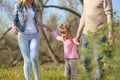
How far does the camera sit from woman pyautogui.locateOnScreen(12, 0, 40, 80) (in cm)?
695

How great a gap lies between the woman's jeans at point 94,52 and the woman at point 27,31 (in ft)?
2.78

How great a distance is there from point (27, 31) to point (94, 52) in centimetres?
131

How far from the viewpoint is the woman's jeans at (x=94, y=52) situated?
600 cm

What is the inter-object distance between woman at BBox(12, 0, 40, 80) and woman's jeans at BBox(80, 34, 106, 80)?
85 cm

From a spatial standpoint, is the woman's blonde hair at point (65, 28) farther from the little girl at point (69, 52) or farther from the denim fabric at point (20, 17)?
the denim fabric at point (20, 17)

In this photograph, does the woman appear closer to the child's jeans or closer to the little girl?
the little girl

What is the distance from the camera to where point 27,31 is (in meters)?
6.95

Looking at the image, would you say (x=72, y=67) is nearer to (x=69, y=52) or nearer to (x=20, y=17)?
(x=69, y=52)

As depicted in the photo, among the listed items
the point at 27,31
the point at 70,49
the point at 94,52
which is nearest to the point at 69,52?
the point at 70,49

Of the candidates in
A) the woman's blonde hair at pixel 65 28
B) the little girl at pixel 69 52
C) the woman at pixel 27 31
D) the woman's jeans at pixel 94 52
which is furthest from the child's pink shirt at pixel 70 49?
the woman's jeans at pixel 94 52

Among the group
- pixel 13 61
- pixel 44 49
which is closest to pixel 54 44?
pixel 44 49

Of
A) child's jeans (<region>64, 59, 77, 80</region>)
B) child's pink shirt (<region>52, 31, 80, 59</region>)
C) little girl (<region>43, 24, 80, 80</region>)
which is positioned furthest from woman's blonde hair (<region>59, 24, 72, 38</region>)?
child's jeans (<region>64, 59, 77, 80</region>)

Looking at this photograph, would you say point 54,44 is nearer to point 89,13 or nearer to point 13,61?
point 13,61

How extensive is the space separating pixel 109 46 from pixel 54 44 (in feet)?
64.6
